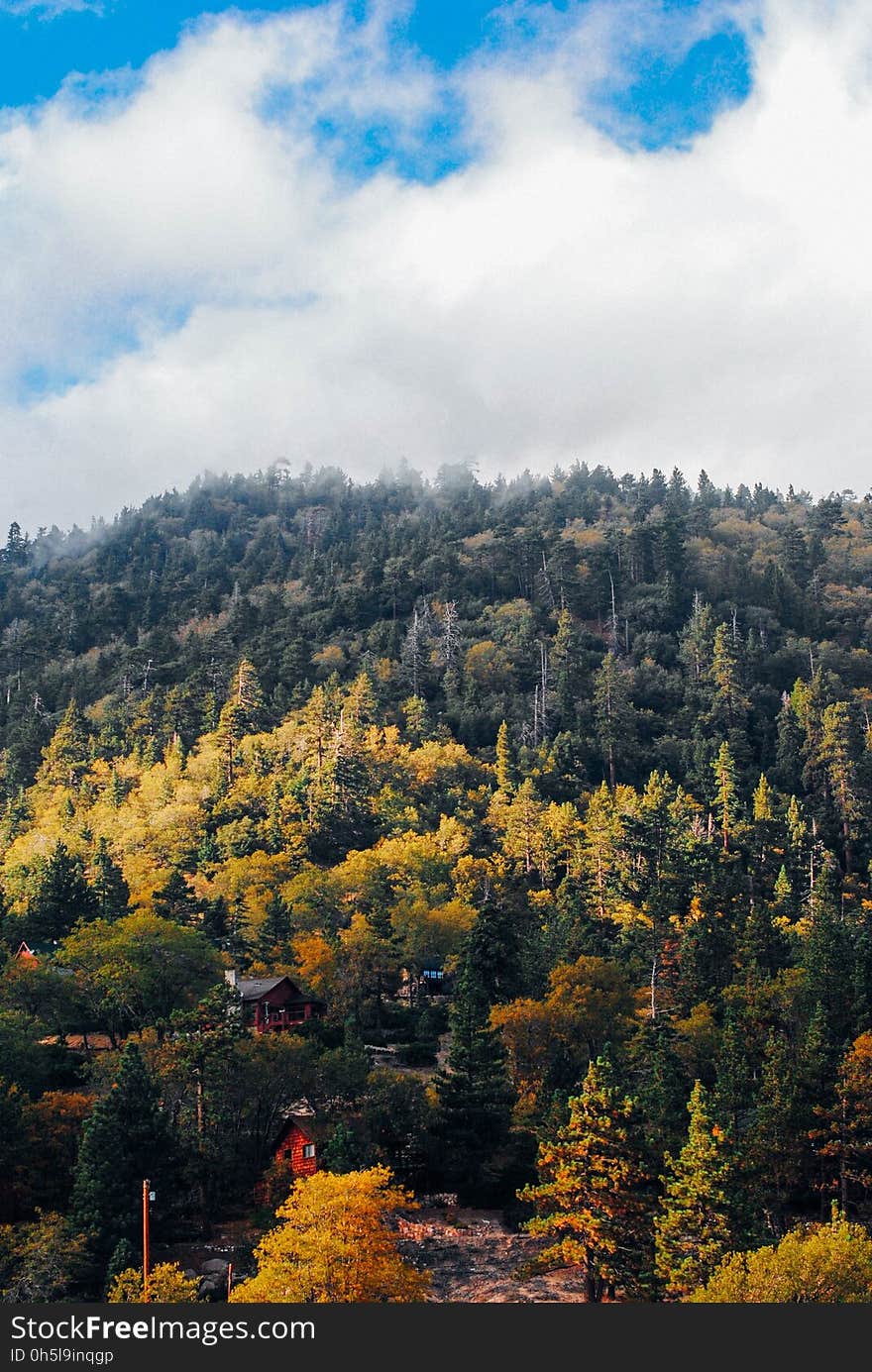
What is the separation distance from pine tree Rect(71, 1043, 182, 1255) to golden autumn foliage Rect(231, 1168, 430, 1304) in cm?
733

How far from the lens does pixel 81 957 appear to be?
192 feet

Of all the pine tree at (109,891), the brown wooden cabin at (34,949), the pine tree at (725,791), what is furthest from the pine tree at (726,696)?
the brown wooden cabin at (34,949)

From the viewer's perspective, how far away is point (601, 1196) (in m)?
39.4

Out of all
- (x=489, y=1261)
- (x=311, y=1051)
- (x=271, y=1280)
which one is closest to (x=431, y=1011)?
(x=311, y=1051)

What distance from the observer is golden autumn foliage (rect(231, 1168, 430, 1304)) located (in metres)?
33.3

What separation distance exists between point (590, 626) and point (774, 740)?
31.7 meters

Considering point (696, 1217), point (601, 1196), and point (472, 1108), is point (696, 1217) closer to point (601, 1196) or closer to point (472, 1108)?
point (601, 1196)

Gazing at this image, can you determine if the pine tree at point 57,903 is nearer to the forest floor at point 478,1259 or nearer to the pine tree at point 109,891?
the pine tree at point 109,891

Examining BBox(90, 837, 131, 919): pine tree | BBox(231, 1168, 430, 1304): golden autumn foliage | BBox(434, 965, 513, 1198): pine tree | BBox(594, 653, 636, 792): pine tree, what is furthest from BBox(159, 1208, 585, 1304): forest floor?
BBox(594, 653, 636, 792): pine tree

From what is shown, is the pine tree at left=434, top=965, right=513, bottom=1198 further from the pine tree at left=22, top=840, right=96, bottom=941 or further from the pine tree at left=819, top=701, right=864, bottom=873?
the pine tree at left=819, top=701, right=864, bottom=873

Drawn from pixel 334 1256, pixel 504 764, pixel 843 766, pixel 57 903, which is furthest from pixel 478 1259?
pixel 843 766

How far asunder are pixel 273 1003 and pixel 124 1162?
21.8 meters

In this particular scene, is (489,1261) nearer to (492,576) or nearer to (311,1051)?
(311,1051)

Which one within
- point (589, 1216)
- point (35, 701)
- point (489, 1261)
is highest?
point (35, 701)
